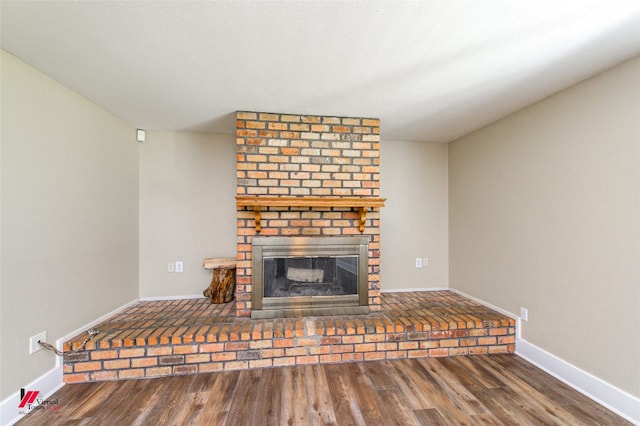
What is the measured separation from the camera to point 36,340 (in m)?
1.71

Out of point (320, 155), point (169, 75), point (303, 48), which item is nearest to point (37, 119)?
point (169, 75)

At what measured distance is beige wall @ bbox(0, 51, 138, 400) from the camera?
1.56 meters

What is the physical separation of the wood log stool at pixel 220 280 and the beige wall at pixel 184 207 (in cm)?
20

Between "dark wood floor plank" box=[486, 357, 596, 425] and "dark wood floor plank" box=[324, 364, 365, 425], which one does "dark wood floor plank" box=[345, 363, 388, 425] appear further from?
"dark wood floor plank" box=[486, 357, 596, 425]

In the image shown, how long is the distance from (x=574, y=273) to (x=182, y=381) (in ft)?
9.59

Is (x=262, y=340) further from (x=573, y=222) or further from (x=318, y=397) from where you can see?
(x=573, y=222)

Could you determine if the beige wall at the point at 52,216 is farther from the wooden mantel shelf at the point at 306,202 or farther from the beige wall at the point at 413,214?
the beige wall at the point at 413,214

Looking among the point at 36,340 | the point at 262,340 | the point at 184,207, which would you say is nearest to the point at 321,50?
the point at 262,340

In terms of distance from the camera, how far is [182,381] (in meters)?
1.91

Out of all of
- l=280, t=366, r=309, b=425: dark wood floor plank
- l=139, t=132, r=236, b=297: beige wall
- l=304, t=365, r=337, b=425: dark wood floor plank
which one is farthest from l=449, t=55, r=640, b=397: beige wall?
l=139, t=132, r=236, b=297: beige wall

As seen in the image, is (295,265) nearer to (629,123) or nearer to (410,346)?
(410,346)

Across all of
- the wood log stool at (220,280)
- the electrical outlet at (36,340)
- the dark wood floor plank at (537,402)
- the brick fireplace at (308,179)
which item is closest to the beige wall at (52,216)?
the electrical outlet at (36,340)

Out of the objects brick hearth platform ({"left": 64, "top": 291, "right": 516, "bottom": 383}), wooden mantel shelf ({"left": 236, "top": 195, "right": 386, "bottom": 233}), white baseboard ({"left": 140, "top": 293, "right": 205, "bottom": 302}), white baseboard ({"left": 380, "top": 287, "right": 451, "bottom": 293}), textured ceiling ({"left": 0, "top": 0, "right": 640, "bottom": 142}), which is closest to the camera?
textured ceiling ({"left": 0, "top": 0, "right": 640, "bottom": 142})

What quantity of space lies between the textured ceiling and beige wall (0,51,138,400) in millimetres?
227
